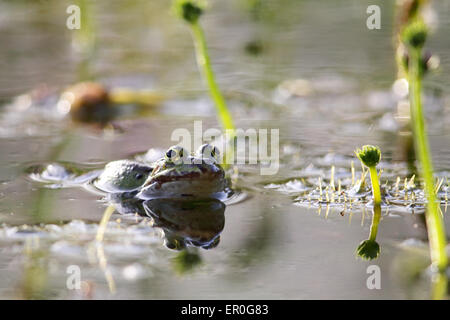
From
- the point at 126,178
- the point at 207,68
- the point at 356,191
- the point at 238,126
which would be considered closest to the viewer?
the point at 356,191

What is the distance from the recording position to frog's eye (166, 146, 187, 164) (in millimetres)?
2996

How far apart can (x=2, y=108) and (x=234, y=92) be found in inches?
55.5

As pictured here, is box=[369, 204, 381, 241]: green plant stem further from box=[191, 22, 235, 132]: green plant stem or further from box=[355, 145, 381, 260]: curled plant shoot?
box=[191, 22, 235, 132]: green plant stem

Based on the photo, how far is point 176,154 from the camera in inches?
119

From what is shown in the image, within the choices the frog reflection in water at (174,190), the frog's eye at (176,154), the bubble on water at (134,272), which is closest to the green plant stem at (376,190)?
the frog reflection in water at (174,190)

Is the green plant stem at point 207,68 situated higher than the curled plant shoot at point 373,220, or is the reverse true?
the green plant stem at point 207,68

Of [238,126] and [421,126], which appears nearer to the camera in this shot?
[421,126]

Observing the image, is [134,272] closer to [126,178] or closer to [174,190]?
[174,190]

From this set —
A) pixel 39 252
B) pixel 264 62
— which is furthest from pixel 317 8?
pixel 39 252

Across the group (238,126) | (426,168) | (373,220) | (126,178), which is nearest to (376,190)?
(373,220)

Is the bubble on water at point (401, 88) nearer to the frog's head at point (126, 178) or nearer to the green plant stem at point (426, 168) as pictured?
the frog's head at point (126, 178)

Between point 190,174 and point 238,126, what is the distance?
3.60ft

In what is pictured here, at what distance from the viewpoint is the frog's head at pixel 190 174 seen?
3014 mm

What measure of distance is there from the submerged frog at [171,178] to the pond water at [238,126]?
118 millimetres
